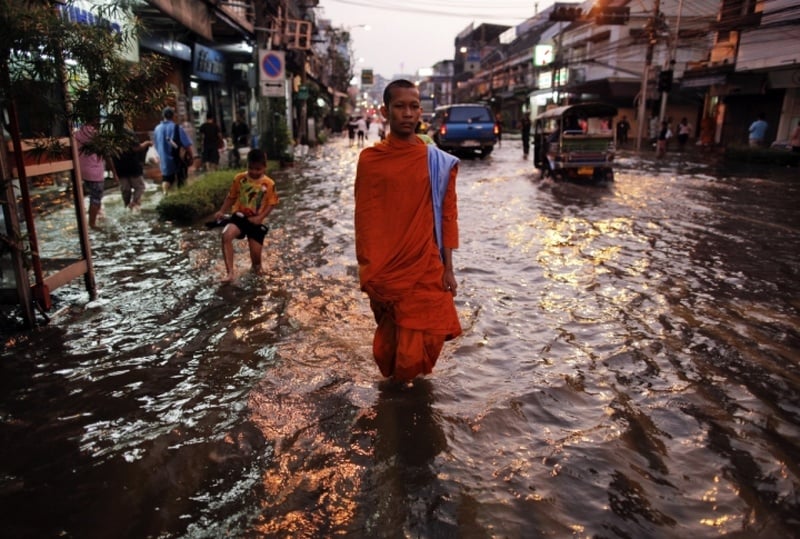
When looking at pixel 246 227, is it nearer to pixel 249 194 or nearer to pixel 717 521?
pixel 249 194

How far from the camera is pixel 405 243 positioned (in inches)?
139

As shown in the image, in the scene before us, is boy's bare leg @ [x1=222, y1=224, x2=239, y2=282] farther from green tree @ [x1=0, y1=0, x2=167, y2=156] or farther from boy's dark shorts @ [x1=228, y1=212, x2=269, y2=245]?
green tree @ [x1=0, y1=0, x2=167, y2=156]

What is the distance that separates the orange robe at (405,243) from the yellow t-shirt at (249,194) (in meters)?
3.13

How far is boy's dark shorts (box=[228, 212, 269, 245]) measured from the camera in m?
6.37

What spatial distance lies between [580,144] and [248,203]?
11205mm

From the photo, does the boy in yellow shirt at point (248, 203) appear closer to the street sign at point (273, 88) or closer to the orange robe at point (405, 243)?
the orange robe at point (405, 243)

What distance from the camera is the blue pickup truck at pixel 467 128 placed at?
22250 mm

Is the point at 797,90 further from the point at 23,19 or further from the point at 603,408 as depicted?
the point at 23,19

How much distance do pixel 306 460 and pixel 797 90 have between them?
91.9 ft

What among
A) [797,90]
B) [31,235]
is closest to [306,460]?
[31,235]

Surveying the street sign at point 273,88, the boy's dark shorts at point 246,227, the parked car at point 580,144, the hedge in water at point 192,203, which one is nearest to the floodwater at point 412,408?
the boy's dark shorts at point 246,227

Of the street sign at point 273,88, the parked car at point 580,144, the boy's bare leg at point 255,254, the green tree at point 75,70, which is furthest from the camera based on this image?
the street sign at point 273,88

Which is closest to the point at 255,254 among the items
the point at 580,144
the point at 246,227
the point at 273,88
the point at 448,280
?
the point at 246,227

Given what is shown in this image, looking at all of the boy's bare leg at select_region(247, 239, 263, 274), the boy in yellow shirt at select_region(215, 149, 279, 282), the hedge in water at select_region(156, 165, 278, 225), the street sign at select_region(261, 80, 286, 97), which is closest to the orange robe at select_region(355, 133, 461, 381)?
the boy in yellow shirt at select_region(215, 149, 279, 282)
